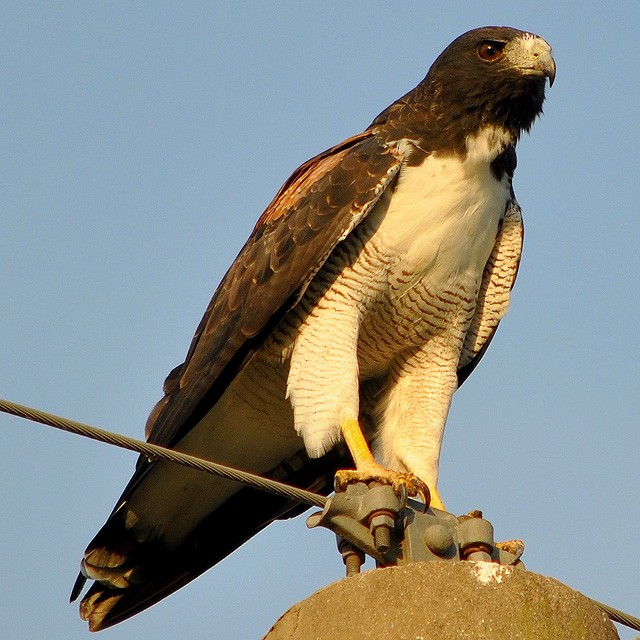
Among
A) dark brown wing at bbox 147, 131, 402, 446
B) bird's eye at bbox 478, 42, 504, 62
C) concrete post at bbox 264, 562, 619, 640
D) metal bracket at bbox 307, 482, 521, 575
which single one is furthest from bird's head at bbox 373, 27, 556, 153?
concrete post at bbox 264, 562, 619, 640

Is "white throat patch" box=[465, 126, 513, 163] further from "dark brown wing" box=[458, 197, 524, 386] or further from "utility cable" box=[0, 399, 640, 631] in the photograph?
"utility cable" box=[0, 399, 640, 631]

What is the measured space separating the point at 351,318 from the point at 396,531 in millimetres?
2035

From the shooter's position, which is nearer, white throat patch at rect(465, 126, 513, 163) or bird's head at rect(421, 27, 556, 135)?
white throat patch at rect(465, 126, 513, 163)

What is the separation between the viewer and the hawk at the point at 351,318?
698 centimetres

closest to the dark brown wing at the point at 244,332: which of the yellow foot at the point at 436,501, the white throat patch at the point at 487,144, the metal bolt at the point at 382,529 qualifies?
the white throat patch at the point at 487,144

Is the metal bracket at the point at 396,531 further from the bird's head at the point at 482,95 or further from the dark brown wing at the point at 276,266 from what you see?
the bird's head at the point at 482,95

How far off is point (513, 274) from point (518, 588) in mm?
3535

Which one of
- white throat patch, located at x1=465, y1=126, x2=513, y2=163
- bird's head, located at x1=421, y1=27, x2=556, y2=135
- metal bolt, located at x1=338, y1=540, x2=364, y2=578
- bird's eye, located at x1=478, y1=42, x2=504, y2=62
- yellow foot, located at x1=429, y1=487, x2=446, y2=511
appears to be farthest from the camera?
bird's eye, located at x1=478, y1=42, x2=504, y2=62

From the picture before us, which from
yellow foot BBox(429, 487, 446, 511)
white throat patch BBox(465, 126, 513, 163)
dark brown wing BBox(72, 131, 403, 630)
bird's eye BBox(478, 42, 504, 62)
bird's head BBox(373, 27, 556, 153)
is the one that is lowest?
yellow foot BBox(429, 487, 446, 511)

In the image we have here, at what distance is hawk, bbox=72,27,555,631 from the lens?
6980 mm

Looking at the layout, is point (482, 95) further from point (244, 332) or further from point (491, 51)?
point (244, 332)

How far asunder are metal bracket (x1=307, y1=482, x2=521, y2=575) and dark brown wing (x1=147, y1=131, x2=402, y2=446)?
1904mm

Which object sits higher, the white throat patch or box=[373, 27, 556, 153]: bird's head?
box=[373, 27, 556, 153]: bird's head

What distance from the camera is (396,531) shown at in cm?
516
